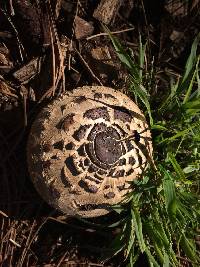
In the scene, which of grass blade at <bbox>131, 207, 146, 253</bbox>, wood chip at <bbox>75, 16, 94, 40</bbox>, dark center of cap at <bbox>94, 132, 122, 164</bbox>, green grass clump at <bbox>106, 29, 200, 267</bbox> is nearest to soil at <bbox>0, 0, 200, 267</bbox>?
wood chip at <bbox>75, 16, 94, 40</bbox>

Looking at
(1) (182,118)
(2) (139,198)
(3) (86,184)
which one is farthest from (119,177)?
(1) (182,118)

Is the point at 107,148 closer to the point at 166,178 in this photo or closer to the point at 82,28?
the point at 166,178

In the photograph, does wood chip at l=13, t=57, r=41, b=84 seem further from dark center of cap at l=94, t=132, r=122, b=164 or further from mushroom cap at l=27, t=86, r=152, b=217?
dark center of cap at l=94, t=132, r=122, b=164

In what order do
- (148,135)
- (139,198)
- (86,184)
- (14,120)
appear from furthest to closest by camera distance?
1. (14,120)
2. (139,198)
3. (148,135)
4. (86,184)

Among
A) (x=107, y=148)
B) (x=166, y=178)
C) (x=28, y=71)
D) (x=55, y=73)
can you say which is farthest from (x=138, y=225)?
(x=28, y=71)

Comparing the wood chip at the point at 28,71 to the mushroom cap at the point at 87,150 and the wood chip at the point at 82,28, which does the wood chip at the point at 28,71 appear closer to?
the wood chip at the point at 82,28

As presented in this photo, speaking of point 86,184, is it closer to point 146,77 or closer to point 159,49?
point 146,77

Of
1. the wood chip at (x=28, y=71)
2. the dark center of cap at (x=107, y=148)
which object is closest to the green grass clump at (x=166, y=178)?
the dark center of cap at (x=107, y=148)
